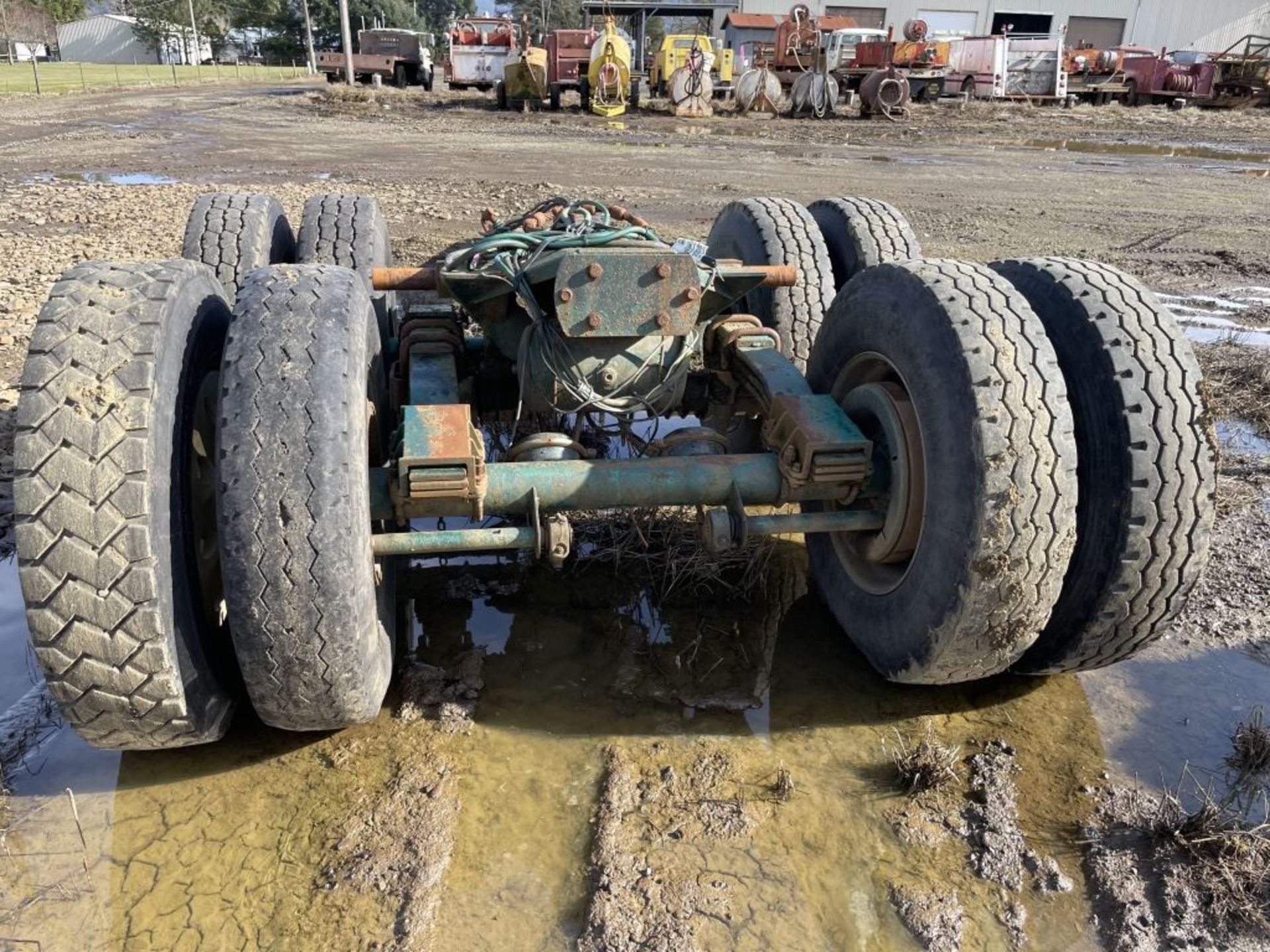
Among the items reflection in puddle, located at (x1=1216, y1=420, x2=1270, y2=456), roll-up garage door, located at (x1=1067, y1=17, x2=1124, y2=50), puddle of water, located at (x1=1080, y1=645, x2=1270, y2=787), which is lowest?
puddle of water, located at (x1=1080, y1=645, x2=1270, y2=787)

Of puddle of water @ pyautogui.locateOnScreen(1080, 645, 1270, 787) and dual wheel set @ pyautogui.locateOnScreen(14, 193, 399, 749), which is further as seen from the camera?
puddle of water @ pyautogui.locateOnScreen(1080, 645, 1270, 787)

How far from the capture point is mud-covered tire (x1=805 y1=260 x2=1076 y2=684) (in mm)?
2787

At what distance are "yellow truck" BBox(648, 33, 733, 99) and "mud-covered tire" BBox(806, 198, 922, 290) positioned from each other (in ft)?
77.0

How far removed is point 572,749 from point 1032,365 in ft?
6.26

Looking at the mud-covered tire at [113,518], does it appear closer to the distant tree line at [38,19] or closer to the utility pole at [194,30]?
the utility pole at [194,30]

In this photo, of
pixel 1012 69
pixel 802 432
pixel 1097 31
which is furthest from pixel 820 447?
pixel 1097 31

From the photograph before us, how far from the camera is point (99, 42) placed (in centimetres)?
7800

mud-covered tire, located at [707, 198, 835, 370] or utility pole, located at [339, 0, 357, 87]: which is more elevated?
utility pole, located at [339, 0, 357, 87]

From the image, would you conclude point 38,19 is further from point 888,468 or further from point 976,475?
point 976,475

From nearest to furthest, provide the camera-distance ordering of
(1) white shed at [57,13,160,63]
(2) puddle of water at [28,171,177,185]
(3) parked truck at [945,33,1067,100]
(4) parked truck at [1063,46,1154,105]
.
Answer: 1. (2) puddle of water at [28,171,177,185]
2. (3) parked truck at [945,33,1067,100]
3. (4) parked truck at [1063,46,1154,105]
4. (1) white shed at [57,13,160,63]

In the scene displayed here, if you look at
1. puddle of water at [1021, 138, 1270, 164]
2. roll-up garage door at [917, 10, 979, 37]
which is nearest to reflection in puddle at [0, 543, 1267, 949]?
puddle of water at [1021, 138, 1270, 164]

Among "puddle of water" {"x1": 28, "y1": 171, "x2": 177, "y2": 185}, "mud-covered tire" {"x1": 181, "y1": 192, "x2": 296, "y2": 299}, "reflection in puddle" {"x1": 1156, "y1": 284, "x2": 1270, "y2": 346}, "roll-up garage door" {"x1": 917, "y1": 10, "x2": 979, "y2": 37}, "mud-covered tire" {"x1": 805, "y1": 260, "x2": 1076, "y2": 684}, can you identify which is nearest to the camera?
"mud-covered tire" {"x1": 805, "y1": 260, "x2": 1076, "y2": 684}

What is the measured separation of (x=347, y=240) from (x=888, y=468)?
3.27m

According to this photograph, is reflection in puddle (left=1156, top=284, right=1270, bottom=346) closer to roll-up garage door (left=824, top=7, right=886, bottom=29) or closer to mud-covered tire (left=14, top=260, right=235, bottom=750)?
mud-covered tire (left=14, top=260, right=235, bottom=750)
